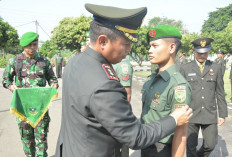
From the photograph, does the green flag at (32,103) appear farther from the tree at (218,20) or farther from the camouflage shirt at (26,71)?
the tree at (218,20)

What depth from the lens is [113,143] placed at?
1.40 metres

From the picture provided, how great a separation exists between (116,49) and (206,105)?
2.50 meters

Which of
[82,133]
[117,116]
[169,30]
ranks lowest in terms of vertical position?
[82,133]

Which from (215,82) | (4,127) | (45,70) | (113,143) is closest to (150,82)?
(113,143)

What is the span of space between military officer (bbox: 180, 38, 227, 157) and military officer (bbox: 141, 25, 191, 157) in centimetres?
146

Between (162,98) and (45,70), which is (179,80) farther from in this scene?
(45,70)

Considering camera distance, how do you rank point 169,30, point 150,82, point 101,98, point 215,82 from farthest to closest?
point 215,82 < point 150,82 < point 169,30 < point 101,98

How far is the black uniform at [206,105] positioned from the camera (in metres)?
3.24

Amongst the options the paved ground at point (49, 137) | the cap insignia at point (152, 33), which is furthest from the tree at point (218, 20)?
the cap insignia at point (152, 33)

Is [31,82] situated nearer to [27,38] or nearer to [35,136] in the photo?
[27,38]

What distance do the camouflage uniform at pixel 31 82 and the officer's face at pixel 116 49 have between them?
247cm

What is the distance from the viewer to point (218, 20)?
63625 millimetres

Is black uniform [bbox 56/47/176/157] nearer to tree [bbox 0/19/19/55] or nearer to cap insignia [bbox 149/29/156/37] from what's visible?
cap insignia [bbox 149/29/156/37]

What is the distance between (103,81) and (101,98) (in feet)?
0.34
